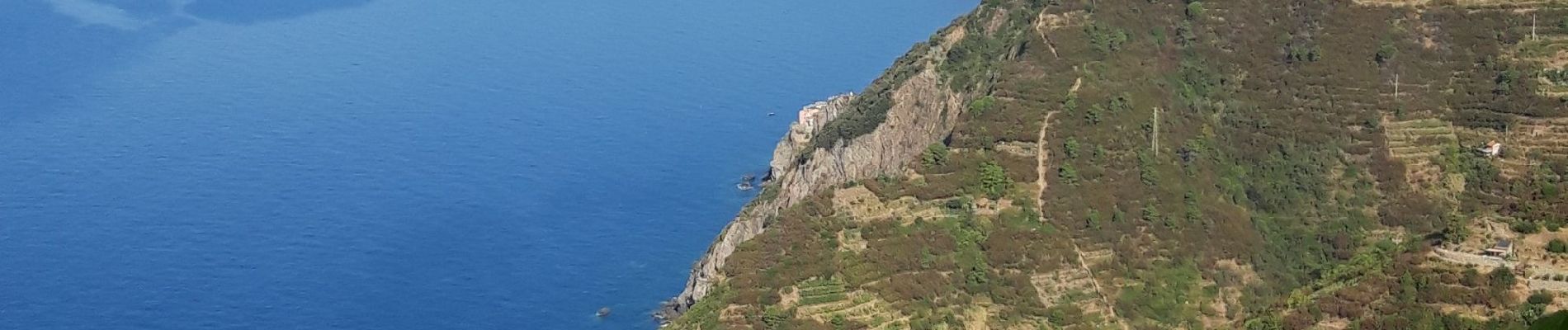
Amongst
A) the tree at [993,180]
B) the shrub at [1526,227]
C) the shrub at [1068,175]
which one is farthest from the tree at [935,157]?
the shrub at [1526,227]

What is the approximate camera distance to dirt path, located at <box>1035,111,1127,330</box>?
121 feet

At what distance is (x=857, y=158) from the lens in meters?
51.5

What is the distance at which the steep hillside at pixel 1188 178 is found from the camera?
36094 millimetres

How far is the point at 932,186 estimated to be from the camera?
39031 millimetres

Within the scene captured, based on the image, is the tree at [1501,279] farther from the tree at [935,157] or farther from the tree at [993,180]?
the tree at [935,157]

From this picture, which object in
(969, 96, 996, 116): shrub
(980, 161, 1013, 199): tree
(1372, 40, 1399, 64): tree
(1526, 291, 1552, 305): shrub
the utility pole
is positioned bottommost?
(1526, 291, 1552, 305): shrub

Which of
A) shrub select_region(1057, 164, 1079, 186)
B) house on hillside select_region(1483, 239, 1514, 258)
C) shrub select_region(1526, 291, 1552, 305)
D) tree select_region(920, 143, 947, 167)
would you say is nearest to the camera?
shrub select_region(1526, 291, 1552, 305)

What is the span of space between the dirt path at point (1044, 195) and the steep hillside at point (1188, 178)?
1.6 inches

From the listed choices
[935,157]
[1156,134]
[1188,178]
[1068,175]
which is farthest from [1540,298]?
[935,157]

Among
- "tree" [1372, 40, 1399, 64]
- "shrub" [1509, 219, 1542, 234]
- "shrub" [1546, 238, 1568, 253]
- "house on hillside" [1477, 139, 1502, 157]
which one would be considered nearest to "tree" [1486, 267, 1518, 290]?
"shrub" [1546, 238, 1568, 253]

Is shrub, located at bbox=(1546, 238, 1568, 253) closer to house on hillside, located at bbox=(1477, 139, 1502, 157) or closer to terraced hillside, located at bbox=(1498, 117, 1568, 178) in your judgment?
terraced hillside, located at bbox=(1498, 117, 1568, 178)

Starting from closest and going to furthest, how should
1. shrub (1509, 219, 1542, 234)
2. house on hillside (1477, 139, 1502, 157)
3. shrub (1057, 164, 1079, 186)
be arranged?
1. shrub (1509, 219, 1542, 234)
2. shrub (1057, 164, 1079, 186)
3. house on hillside (1477, 139, 1502, 157)

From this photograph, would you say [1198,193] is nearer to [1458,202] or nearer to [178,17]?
[1458,202]

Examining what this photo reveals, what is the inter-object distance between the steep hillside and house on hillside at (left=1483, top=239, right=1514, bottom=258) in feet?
0.32
